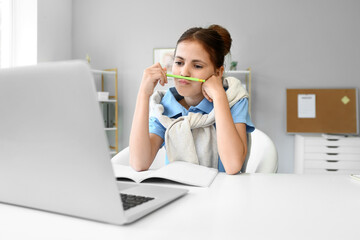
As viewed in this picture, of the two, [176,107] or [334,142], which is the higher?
[176,107]

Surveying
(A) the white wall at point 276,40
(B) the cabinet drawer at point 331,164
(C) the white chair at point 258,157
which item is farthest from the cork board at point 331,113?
(C) the white chair at point 258,157

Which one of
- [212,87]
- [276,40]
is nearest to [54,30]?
[276,40]

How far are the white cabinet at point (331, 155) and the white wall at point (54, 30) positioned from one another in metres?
2.86

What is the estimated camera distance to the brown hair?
1.15 metres

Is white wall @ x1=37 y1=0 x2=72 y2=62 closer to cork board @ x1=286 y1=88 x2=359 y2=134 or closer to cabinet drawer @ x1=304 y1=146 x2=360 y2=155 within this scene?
cork board @ x1=286 y1=88 x2=359 y2=134

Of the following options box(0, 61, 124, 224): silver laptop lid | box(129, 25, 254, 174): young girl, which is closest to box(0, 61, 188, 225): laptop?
box(0, 61, 124, 224): silver laptop lid

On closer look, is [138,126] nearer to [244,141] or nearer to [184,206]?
[244,141]

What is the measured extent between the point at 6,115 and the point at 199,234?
0.32 meters

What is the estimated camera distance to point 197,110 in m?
1.16

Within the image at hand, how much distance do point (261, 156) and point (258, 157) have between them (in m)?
0.03

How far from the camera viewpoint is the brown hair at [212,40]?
1146mm

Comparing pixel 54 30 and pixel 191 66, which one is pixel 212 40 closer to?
pixel 191 66

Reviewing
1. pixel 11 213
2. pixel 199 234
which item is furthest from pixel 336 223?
pixel 11 213

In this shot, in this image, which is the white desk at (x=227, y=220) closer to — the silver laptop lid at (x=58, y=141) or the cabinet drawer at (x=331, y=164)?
the silver laptop lid at (x=58, y=141)
